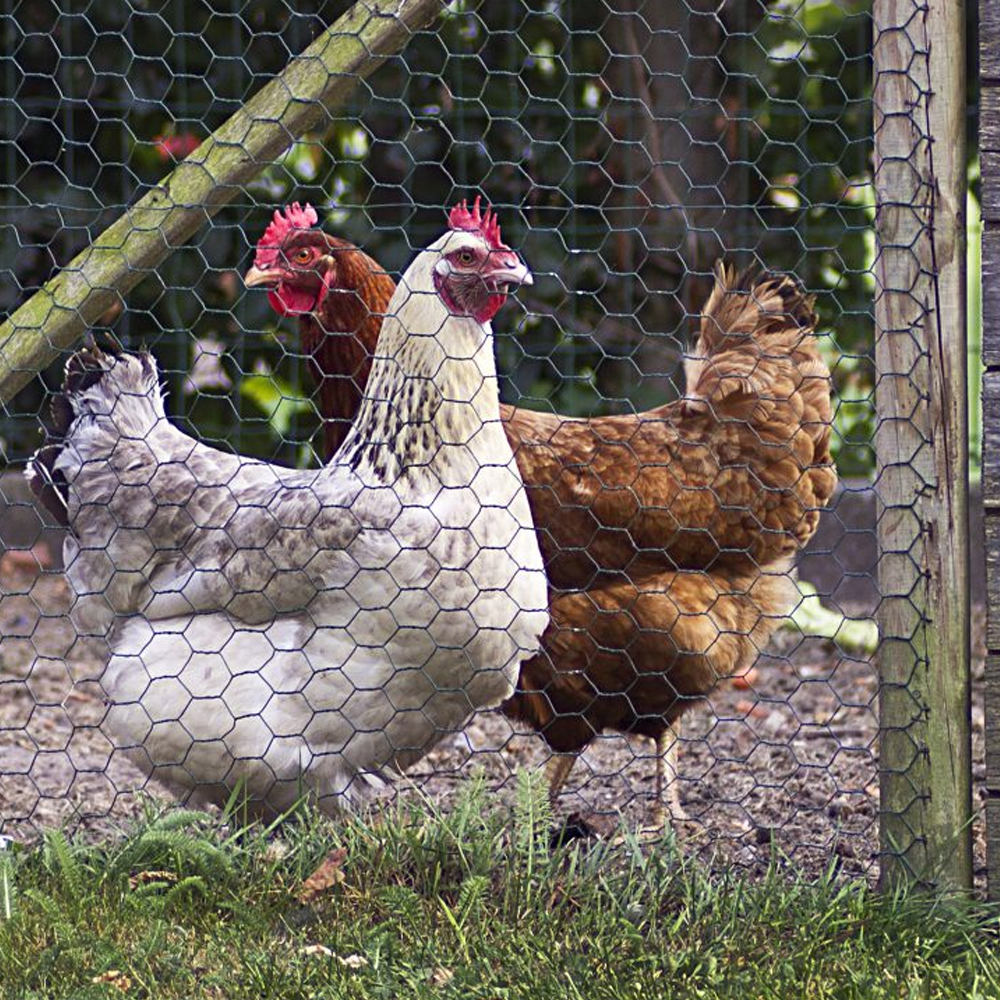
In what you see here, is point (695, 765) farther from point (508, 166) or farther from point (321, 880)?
point (508, 166)

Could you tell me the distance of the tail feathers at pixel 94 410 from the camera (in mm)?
3365

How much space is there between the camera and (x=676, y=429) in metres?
3.59

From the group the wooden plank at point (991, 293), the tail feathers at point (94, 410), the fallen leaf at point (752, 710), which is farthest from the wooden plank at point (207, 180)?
the fallen leaf at point (752, 710)

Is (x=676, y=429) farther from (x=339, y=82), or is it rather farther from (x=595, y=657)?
(x=339, y=82)

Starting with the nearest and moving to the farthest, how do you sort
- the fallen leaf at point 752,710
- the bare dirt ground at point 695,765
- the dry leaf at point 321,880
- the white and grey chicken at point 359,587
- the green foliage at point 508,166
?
the dry leaf at point 321,880 < the white and grey chicken at point 359,587 < the bare dirt ground at point 695,765 < the fallen leaf at point 752,710 < the green foliage at point 508,166

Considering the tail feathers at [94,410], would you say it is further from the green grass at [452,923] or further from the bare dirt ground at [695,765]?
the green grass at [452,923]

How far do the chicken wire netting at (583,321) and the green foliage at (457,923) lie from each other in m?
0.70

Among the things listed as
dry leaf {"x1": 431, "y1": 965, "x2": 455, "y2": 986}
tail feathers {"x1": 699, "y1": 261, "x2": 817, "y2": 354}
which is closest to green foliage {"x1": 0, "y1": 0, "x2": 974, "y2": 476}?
tail feathers {"x1": 699, "y1": 261, "x2": 817, "y2": 354}

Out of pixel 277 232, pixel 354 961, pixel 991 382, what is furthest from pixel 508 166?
pixel 354 961

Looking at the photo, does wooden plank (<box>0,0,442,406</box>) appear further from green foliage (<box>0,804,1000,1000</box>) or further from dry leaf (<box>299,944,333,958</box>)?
dry leaf (<box>299,944,333,958</box>)

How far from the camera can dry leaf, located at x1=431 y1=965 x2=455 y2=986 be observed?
2219 mm

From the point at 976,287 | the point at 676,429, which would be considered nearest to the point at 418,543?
the point at 676,429

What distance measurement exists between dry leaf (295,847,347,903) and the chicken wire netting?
83cm

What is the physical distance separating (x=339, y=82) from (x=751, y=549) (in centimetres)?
160
